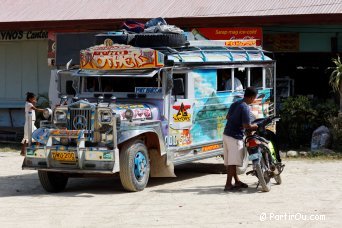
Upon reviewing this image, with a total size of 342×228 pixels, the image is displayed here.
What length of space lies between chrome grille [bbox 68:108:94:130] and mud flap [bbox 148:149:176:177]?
130 cm

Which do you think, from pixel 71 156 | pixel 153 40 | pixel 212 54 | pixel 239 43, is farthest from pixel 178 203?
pixel 239 43

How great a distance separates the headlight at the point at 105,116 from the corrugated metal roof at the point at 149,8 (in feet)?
24.5

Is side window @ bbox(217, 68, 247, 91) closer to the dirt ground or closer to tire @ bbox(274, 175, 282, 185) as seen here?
the dirt ground

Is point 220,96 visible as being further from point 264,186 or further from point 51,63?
point 51,63

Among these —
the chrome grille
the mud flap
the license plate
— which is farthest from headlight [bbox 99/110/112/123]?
the mud flap

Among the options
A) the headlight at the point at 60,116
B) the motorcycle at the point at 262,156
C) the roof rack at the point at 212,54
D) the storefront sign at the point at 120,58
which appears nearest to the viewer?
the motorcycle at the point at 262,156

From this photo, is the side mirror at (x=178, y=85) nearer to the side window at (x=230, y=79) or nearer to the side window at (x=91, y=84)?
the side window at (x=230, y=79)

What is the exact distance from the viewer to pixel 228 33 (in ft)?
59.6

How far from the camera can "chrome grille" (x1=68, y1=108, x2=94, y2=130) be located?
11.0 m

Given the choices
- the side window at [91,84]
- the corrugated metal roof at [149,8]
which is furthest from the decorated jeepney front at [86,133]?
the corrugated metal roof at [149,8]

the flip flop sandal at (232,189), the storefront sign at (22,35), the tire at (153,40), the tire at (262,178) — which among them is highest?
the storefront sign at (22,35)

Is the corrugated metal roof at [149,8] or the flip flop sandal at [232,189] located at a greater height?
the corrugated metal roof at [149,8]

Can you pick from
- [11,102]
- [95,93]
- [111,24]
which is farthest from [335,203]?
[11,102]

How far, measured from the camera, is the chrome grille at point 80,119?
11.0 metres
